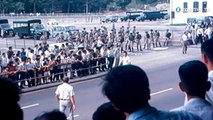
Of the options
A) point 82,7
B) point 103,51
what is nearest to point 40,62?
point 103,51

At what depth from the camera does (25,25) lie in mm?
52250

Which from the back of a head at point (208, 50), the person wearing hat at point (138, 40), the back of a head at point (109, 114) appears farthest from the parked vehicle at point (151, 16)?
the back of a head at point (109, 114)

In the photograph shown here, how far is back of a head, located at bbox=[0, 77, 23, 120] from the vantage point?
9.89 ft

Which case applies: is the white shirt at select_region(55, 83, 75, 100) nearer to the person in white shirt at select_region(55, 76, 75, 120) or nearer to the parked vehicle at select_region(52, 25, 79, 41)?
the person in white shirt at select_region(55, 76, 75, 120)

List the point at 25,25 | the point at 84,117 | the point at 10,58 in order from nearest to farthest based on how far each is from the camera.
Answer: the point at 84,117 < the point at 10,58 < the point at 25,25

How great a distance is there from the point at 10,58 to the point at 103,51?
19.1 ft

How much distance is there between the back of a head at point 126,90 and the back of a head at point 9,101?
0.68 m

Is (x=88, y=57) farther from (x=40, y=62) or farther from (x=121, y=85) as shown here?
(x=121, y=85)

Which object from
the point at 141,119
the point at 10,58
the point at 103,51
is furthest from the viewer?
the point at 103,51

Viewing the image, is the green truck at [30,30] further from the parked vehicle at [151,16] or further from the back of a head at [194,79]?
the back of a head at [194,79]

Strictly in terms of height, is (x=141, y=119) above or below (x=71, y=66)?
above

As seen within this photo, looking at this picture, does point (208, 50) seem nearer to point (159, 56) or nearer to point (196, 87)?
point (196, 87)

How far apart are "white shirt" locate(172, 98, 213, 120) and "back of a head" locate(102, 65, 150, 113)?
2.95ft

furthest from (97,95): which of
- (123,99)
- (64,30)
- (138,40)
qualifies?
(64,30)
